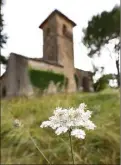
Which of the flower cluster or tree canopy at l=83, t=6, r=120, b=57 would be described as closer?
the flower cluster

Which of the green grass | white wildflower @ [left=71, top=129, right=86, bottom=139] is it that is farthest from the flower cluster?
the green grass

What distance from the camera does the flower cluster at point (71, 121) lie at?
167 mm

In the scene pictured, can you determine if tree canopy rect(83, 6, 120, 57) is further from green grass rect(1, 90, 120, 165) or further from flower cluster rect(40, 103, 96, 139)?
flower cluster rect(40, 103, 96, 139)

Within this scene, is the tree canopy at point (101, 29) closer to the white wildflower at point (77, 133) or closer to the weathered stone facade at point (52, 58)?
the weathered stone facade at point (52, 58)

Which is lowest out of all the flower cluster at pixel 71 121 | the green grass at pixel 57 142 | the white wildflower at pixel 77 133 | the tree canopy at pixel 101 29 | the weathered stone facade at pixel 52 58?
the green grass at pixel 57 142

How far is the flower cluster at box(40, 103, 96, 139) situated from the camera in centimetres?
17

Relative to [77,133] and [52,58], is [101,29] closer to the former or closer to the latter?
[52,58]

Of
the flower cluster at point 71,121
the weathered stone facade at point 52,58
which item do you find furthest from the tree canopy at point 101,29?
the flower cluster at point 71,121

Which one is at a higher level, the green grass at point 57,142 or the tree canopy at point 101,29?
the tree canopy at point 101,29

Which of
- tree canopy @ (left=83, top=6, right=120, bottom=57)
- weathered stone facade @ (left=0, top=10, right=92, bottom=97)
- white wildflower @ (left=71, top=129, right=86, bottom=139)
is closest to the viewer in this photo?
white wildflower @ (left=71, top=129, right=86, bottom=139)

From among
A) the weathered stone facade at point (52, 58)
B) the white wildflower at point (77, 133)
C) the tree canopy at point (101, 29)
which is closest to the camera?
the white wildflower at point (77, 133)

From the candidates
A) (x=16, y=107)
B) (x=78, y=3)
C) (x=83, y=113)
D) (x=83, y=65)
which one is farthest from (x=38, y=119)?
(x=83, y=113)

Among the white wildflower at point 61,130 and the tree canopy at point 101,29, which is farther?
the tree canopy at point 101,29

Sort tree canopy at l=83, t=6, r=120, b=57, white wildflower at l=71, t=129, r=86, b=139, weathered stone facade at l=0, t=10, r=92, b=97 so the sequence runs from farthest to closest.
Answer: tree canopy at l=83, t=6, r=120, b=57 < weathered stone facade at l=0, t=10, r=92, b=97 < white wildflower at l=71, t=129, r=86, b=139
